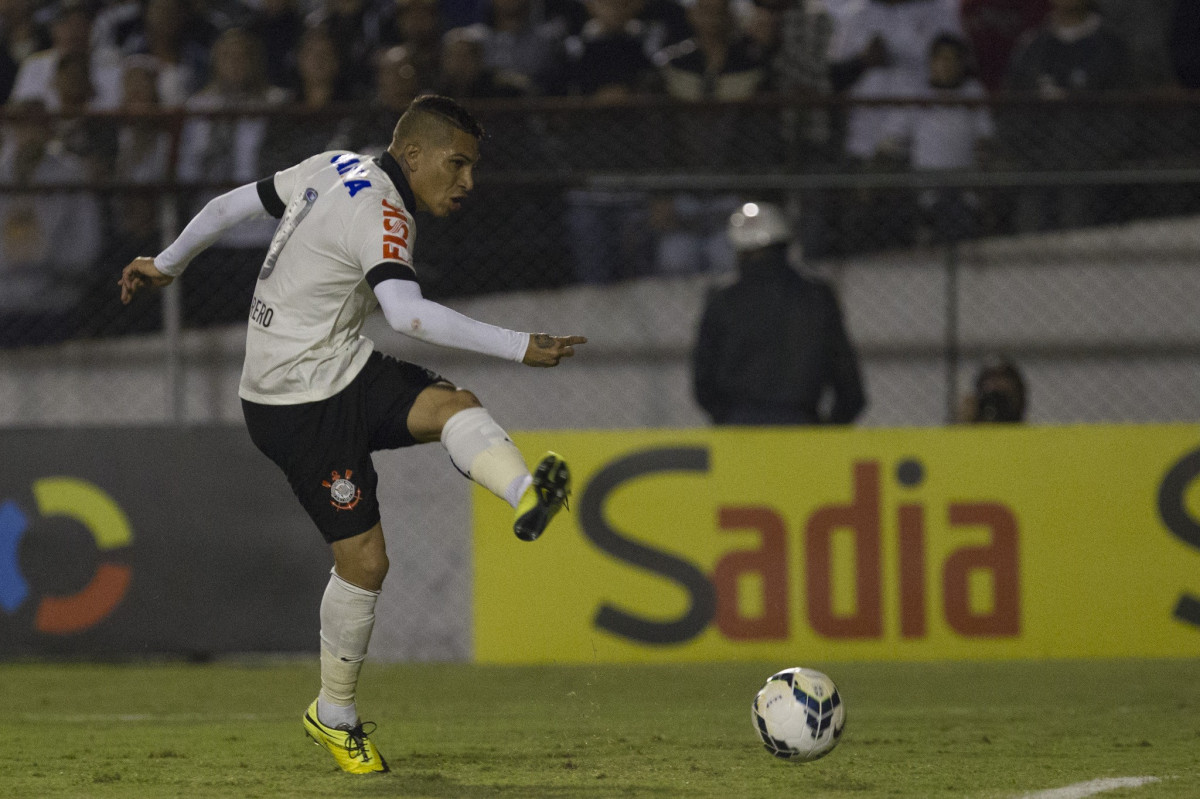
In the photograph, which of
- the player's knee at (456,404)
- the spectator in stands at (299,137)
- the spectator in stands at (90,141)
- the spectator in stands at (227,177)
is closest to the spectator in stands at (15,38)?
the spectator in stands at (90,141)

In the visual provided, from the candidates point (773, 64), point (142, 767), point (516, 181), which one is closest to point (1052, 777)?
point (142, 767)

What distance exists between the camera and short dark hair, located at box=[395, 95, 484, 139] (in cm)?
558

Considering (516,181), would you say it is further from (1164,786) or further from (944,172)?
(1164,786)

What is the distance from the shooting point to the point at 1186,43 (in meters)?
10.6

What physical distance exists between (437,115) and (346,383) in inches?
38.7

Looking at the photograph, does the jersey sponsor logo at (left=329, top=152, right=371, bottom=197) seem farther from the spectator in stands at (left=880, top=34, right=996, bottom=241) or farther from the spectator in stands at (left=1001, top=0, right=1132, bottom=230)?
the spectator in stands at (left=1001, top=0, right=1132, bottom=230)

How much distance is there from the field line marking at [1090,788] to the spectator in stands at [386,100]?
19.4 ft

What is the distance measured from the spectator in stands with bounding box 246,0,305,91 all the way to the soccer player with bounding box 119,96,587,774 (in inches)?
229

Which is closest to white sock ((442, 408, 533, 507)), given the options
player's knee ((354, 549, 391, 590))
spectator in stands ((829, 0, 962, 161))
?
player's knee ((354, 549, 391, 590))

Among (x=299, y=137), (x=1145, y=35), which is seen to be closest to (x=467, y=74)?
(x=299, y=137)

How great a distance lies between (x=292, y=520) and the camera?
9.29 m

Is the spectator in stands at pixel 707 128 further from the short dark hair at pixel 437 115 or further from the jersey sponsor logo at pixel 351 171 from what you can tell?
the jersey sponsor logo at pixel 351 171

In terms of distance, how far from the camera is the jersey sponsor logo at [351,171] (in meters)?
5.46

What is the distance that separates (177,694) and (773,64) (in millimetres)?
5501
